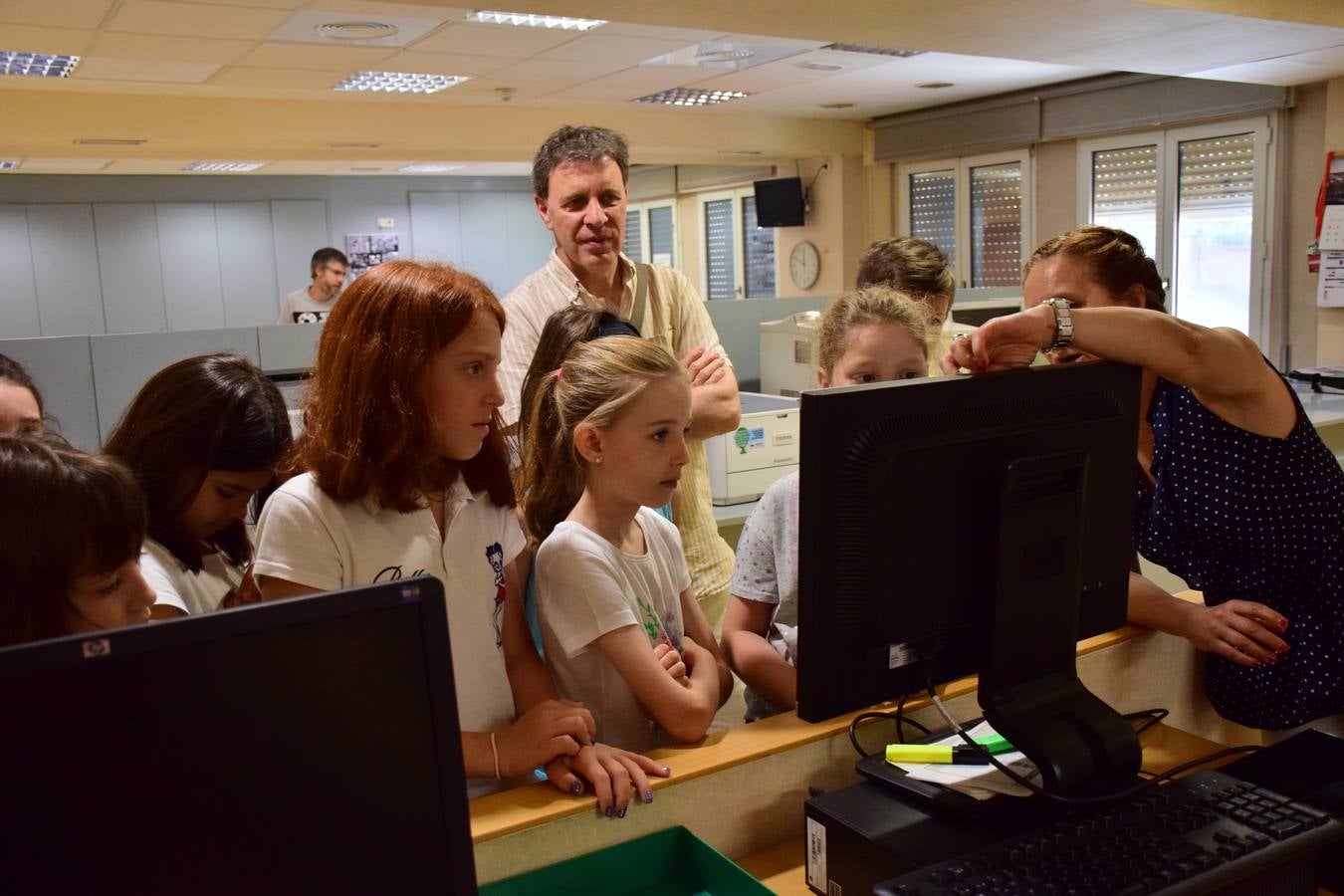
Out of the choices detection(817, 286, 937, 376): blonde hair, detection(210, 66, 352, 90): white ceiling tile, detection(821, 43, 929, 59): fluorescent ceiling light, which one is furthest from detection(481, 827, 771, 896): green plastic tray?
detection(210, 66, 352, 90): white ceiling tile

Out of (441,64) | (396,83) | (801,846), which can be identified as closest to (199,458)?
(801,846)

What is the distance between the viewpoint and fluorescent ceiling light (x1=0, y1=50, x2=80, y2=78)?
16.5 ft

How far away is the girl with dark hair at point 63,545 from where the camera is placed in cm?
84

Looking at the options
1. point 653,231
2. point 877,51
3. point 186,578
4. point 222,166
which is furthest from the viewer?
point 653,231

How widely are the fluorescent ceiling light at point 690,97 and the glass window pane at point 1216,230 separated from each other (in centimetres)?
280

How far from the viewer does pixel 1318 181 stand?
18.6ft

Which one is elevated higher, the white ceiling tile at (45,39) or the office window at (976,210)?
the white ceiling tile at (45,39)

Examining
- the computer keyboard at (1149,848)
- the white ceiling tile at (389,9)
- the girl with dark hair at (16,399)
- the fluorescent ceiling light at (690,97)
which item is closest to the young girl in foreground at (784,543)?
the computer keyboard at (1149,848)

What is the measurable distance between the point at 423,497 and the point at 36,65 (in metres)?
5.31

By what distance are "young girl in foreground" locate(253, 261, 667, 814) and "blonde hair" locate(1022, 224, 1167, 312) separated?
80 cm

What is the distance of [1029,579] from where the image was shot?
103cm

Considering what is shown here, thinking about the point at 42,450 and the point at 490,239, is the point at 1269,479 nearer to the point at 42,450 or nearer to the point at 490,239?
the point at 42,450

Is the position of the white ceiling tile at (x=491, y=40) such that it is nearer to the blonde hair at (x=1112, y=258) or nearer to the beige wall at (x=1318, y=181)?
the blonde hair at (x=1112, y=258)

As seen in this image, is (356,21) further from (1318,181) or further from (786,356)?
(1318,181)
